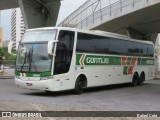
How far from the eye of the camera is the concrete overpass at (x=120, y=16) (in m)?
28.9

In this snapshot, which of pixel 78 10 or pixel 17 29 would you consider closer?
pixel 78 10

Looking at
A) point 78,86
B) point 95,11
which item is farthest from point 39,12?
point 78,86

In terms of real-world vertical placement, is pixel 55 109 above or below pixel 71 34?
below

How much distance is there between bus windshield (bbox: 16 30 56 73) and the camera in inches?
679

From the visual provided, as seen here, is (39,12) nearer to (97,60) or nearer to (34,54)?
(97,60)

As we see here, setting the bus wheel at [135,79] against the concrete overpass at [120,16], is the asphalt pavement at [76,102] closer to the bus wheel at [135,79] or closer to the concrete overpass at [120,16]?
the bus wheel at [135,79]

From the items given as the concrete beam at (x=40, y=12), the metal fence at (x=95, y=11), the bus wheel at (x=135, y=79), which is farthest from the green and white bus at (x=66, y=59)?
the concrete beam at (x=40, y=12)

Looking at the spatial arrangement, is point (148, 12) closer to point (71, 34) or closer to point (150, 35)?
point (71, 34)

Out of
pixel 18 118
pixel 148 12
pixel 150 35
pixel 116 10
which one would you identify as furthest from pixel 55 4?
pixel 18 118

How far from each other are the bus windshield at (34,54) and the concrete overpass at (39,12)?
13.7 metres

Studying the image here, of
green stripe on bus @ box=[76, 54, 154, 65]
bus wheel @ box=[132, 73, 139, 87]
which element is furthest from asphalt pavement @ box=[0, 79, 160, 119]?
bus wheel @ box=[132, 73, 139, 87]

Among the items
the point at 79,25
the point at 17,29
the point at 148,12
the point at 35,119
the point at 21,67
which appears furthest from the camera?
the point at 17,29

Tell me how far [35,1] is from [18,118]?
23533mm

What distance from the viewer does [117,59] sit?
2308cm
